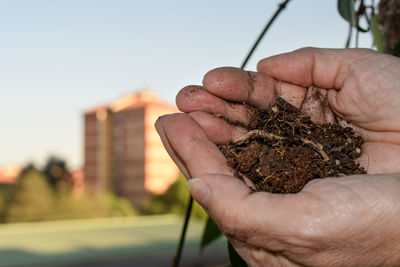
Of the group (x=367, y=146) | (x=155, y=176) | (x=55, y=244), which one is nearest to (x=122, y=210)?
(x=155, y=176)

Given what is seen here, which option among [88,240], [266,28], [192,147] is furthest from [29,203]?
[192,147]

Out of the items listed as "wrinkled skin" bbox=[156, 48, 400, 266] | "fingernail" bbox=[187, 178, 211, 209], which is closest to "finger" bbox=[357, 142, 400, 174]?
"wrinkled skin" bbox=[156, 48, 400, 266]

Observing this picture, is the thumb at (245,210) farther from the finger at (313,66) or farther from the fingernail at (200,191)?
the finger at (313,66)

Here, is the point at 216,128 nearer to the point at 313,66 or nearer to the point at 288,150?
the point at 288,150

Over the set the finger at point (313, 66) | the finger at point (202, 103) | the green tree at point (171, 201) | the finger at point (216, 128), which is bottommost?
the green tree at point (171, 201)

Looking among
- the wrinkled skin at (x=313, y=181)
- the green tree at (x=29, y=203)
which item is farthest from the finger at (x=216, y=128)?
the green tree at (x=29, y=203)

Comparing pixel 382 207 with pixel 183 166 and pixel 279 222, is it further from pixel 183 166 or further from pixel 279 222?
pixel 183 166
